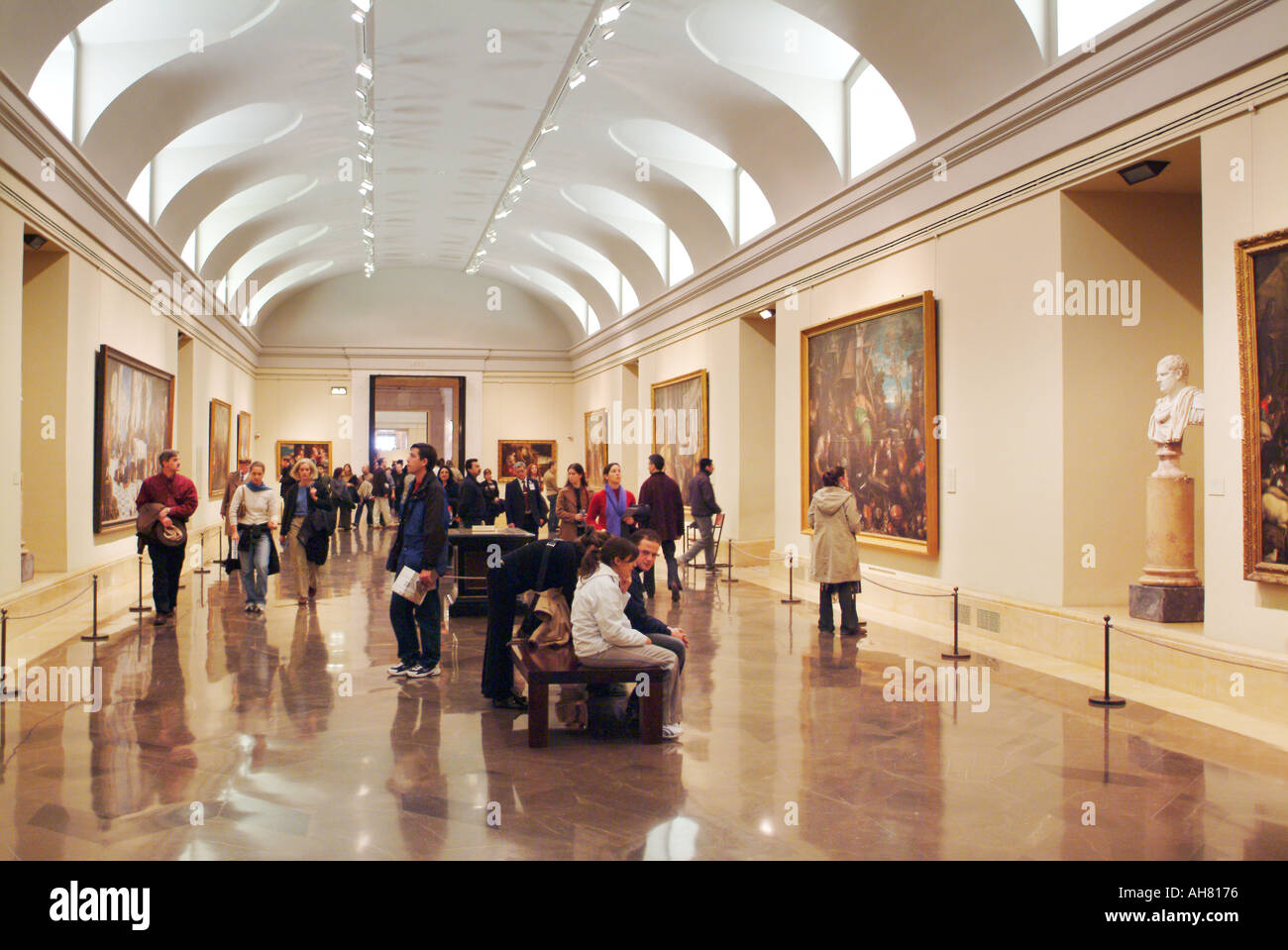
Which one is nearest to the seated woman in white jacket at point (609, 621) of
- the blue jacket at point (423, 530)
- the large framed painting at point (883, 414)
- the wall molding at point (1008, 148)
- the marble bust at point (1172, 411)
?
the blue jacket at point (423, 530)

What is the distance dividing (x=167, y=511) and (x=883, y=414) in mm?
8209

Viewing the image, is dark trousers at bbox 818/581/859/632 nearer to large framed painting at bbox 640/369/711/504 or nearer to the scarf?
the scarf

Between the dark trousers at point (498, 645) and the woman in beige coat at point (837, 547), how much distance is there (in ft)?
13.9

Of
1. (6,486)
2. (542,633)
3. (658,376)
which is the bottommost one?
(542,633)

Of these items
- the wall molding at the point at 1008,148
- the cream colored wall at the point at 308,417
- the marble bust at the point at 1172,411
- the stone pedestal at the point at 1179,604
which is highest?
the wall molding at the point at 1008,148

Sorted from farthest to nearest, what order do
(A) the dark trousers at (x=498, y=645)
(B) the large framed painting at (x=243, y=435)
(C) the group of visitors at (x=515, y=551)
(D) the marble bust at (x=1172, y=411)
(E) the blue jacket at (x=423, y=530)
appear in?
(B) the large framed painting at (x=243, y=435)
(E) the blue jacket at (x=423, y=530)
(D) the marble bust at (x=1172, y=411)
(A) the dark trousers at (x=498, y=645)
(C) the group of visitors at (x=515, y=551)

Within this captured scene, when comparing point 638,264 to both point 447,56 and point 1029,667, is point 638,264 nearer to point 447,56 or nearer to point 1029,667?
point 447,56

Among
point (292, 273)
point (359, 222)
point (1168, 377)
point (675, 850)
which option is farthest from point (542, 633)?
point (292, 273)

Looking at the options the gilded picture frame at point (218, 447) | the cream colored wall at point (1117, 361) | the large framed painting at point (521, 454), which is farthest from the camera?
the large framed painting at point (521, 454)

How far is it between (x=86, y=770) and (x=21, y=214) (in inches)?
271

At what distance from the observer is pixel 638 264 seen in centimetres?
2245

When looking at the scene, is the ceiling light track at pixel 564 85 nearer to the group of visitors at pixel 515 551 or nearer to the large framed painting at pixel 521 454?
the group of visitors at pixel 515 551

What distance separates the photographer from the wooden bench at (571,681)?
6.07 m

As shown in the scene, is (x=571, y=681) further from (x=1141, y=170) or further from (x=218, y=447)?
(x=218, y=447)
